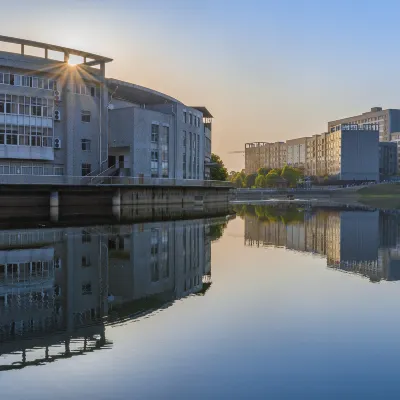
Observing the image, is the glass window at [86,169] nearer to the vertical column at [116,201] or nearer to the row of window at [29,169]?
the row of window at [29,169]

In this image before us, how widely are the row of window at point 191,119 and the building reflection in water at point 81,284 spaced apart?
1937 inches

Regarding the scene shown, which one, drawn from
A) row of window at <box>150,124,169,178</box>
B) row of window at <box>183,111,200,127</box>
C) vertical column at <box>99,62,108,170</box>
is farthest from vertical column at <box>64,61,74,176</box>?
row of window at <box>183,111,200,127</box>

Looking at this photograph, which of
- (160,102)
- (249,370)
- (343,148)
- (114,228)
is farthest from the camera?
(343,148)

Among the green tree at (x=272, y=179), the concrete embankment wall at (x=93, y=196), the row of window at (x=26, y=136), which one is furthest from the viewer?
the green tree at (x=272, y=179)

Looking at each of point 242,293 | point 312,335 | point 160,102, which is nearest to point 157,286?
point 242,293

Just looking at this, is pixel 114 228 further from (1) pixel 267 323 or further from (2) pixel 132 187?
(1) pixel 267 323

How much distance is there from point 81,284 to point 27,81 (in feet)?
153

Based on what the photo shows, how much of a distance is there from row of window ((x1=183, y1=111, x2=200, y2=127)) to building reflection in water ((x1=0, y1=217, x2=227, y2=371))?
1937 inches

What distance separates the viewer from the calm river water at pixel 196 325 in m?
8.52

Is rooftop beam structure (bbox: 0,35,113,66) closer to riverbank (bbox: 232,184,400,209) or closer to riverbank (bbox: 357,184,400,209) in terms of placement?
riverbank (bbox: 232,184,400,209)

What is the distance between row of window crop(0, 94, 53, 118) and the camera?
55981 mm

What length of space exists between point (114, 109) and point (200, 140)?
2302 cm

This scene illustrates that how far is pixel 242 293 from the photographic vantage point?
15.8 m

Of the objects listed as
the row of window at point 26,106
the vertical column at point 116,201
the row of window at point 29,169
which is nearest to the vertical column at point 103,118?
the row of window at point 29,169
